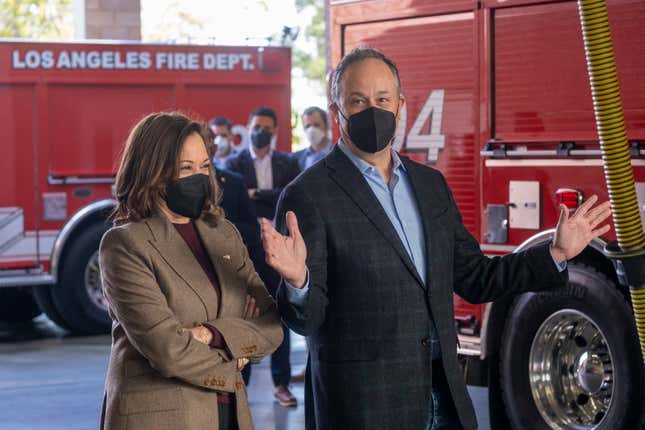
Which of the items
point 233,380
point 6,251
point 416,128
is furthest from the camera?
point 6,251

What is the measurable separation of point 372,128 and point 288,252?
1.82 feet

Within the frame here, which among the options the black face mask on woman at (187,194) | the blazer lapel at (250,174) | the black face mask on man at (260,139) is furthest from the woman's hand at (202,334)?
the black face mask on man at (260,139)

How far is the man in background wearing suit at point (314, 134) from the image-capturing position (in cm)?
1071

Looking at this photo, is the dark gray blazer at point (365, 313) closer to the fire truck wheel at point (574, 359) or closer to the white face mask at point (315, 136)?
the fire truck wheel at point (574, 359)

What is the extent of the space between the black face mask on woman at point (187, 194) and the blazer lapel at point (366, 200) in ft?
1.31

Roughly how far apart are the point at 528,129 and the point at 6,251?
657cm

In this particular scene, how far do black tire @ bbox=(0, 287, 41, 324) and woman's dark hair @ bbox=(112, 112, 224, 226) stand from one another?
946 cm

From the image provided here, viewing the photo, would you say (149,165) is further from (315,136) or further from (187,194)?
(315,136)

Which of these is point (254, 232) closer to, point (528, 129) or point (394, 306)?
point (528, 129)

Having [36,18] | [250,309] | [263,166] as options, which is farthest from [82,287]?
[36,18]

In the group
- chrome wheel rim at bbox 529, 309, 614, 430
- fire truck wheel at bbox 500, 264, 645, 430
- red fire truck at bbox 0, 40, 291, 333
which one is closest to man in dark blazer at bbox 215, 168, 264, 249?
fire truck wheel at bbox 500, 264, 645, 430

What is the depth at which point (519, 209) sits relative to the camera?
6.70m

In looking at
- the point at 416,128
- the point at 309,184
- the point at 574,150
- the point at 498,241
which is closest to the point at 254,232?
the point at 416,128

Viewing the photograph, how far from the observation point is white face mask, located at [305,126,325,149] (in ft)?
35.7
